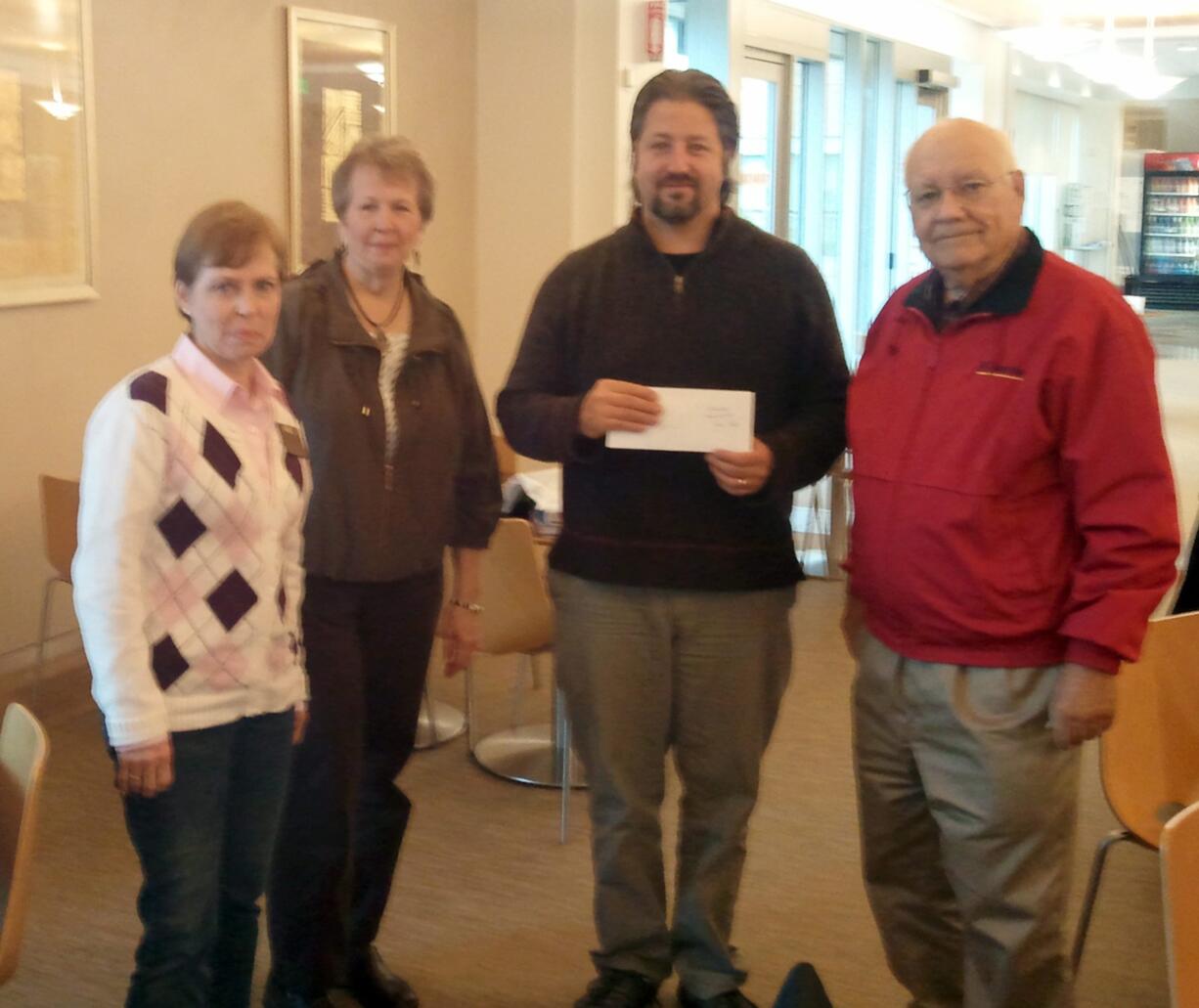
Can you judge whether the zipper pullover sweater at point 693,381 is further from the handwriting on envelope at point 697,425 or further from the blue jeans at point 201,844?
the blue jeans at point 201,844

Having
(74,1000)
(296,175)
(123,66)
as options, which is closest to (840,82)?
(296,175)

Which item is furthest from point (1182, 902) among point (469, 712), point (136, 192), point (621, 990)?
point (136, 192)

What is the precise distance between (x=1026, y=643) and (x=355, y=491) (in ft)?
3.59

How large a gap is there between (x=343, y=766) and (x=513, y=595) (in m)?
1.31

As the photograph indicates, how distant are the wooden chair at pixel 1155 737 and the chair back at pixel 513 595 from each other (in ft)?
5.00

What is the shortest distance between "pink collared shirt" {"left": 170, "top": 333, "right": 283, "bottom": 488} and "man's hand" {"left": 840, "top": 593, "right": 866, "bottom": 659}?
1014mm

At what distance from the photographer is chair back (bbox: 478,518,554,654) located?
3547mm

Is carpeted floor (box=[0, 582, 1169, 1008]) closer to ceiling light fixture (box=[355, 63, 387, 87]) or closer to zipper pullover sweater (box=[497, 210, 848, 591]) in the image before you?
zipper pullover sweater (box=[497, 210, 848, 591])

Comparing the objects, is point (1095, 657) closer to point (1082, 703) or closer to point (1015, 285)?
point (1082, 703)

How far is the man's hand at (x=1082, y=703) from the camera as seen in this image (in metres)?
1.94

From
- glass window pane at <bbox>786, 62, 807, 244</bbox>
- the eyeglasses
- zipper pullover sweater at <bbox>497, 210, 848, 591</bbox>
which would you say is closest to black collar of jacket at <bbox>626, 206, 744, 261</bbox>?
zipper pullover sweater at <bbox>497, 210, 848, 591</bbox>

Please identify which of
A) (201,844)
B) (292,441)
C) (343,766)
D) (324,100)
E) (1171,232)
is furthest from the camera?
(1171,232)

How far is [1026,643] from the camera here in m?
2.02

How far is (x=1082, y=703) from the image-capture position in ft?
6.39
